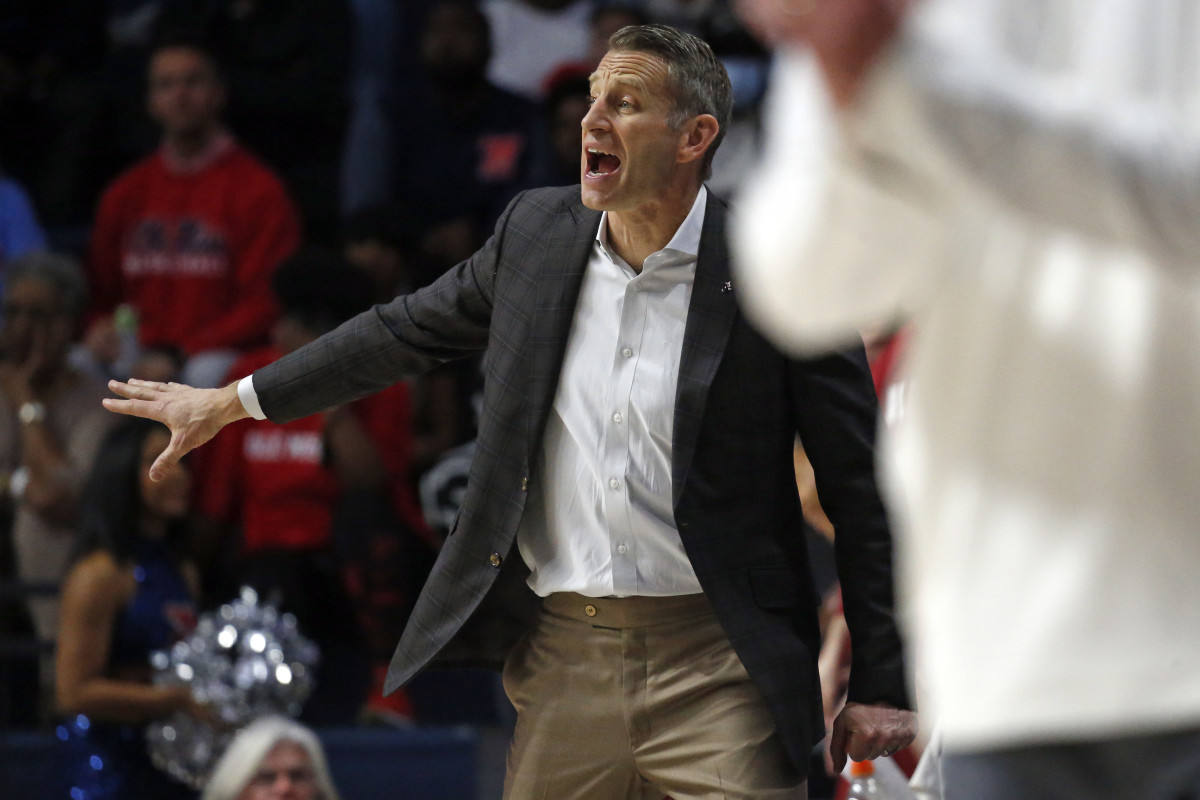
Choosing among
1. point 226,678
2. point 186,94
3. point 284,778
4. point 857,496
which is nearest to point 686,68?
point 857,496

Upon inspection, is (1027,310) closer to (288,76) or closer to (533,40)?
(533,40)

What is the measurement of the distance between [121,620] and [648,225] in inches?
105

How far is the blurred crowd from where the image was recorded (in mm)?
5152

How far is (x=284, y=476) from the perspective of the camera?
5348 mm

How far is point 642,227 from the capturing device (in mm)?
2840

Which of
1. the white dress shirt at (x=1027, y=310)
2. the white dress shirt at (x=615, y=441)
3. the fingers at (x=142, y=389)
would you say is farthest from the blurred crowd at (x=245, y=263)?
the white dress shirt at (x=1027, y=310)

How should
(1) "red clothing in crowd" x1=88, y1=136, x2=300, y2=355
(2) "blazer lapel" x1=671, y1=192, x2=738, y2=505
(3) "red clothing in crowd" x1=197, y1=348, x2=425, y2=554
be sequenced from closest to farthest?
(2) "blazer lapel" x1=671, y1=192, x2=738, y2=505 < (3) "red clothing in crowd" x1=197, y1=348, x2=425, y2=554 < (1) "red clothing in crowd" x1=88, y1=136, x2=300, y2=355

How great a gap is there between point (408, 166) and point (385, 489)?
188 centimetres

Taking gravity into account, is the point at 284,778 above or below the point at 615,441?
below

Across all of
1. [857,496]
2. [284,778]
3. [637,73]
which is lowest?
[284,778]

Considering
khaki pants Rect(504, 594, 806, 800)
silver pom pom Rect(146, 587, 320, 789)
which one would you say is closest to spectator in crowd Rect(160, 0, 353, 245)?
silver pom pom Rect(146, 587, 320, 789)

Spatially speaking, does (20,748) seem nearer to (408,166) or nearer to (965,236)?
(408,166)

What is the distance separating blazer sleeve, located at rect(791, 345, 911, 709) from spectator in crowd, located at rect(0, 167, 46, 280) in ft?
14.5

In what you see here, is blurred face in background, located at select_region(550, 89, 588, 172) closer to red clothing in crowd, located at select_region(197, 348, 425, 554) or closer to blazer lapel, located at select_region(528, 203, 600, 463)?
red clothing in crowd, located at select_region(197, 348, 425, 554)
